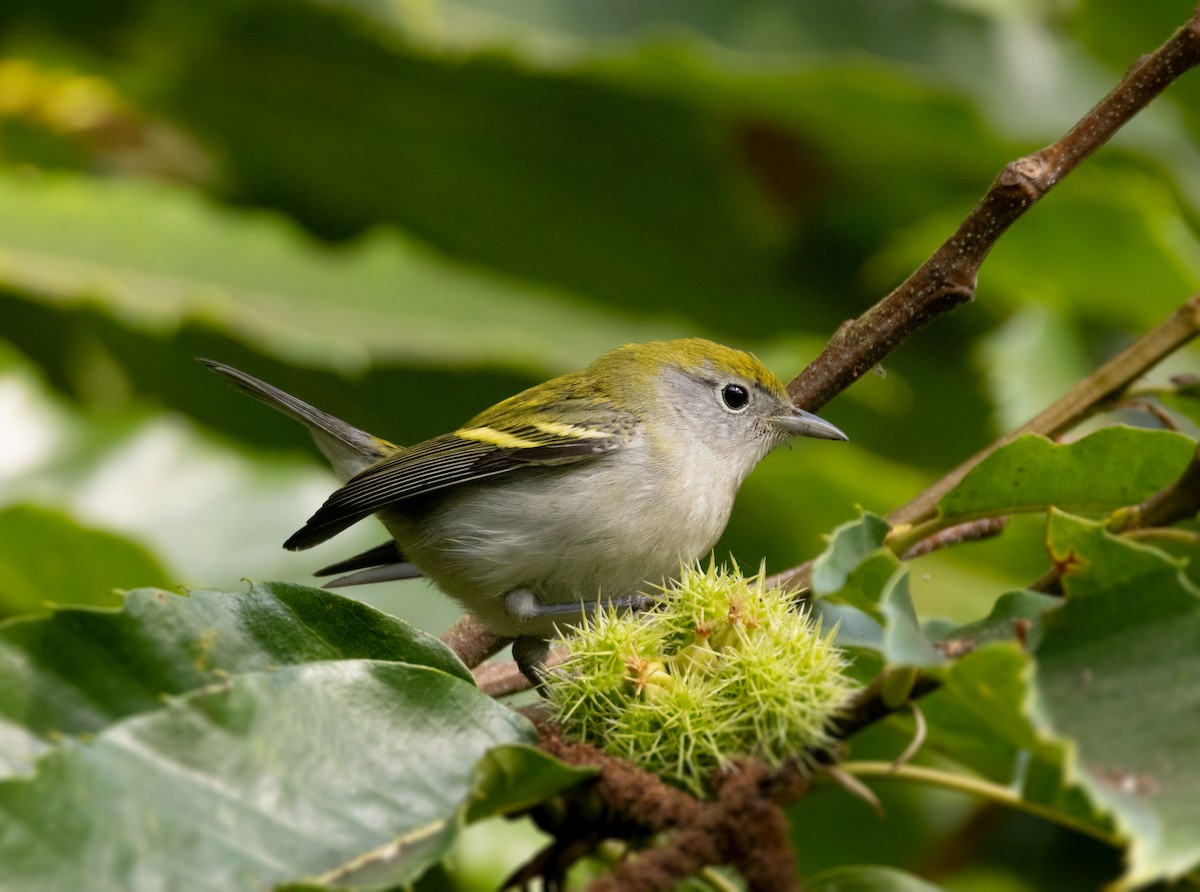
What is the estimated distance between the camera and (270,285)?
514cm

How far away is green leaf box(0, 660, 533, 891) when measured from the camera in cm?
147

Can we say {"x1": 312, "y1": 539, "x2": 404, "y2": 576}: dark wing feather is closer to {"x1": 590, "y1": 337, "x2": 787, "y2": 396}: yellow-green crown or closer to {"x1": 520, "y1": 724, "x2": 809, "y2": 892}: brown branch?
{"x1": 590, "y1": 337, "x2": 787, "y2": 396}: yellow-green crown

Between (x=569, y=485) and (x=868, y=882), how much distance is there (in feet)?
4.73

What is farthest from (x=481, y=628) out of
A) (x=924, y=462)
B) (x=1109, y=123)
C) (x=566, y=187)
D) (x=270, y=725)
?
(x=566, y=187)

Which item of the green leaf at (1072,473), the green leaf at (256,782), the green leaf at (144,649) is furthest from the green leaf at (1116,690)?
the green leaf at (144,649)

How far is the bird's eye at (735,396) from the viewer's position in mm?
3520

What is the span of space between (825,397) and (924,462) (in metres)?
3.58

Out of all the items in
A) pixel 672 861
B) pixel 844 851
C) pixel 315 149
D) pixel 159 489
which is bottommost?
pixel 672 861

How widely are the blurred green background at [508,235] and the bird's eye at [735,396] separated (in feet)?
3.25

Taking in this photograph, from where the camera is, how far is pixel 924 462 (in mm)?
5918

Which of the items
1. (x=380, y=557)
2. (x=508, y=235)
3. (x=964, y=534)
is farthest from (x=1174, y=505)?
(x=508, y=235)

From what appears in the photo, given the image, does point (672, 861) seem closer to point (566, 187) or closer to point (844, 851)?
point (844, 851)

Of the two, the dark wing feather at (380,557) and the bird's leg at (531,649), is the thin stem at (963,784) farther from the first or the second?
the dark wing feather at (380,557)

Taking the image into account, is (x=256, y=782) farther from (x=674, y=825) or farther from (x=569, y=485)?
(x=569, y=485)
